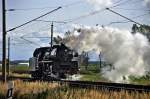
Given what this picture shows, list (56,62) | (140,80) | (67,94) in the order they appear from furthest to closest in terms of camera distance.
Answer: (140,80)
(56,62)
(67,94)

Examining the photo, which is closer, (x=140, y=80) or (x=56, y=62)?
(x=56, y=62)

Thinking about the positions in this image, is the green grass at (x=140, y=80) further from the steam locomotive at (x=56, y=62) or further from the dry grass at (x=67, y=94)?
the dry grass at (x=67, y=94)

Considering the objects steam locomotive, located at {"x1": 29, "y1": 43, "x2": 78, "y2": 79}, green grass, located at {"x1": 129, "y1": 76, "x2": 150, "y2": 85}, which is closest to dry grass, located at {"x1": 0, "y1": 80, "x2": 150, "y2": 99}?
steam locomotive, located at {"x1": 29, "y1": 43, "x2": 78, "y2": 79}

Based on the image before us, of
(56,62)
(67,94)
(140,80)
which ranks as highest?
(56,62)

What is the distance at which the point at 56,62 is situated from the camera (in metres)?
40.5

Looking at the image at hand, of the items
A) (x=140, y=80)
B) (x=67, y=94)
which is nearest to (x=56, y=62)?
(x=140, y=80)

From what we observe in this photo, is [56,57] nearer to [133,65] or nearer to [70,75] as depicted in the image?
[70,75]

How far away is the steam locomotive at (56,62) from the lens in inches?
1591

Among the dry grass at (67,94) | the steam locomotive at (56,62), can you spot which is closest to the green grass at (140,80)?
→ the steam locomotive at (56,62)

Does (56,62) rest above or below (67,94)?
above

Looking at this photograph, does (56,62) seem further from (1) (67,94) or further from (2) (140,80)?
(1) (67,94)

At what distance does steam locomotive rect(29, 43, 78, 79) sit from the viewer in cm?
4041

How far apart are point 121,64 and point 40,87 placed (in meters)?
17.7

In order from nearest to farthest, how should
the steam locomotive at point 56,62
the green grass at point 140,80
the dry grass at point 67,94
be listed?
the dry grass at point 67,94 → the steam locomotive at point 56,62 → the green grass at point 140,80
